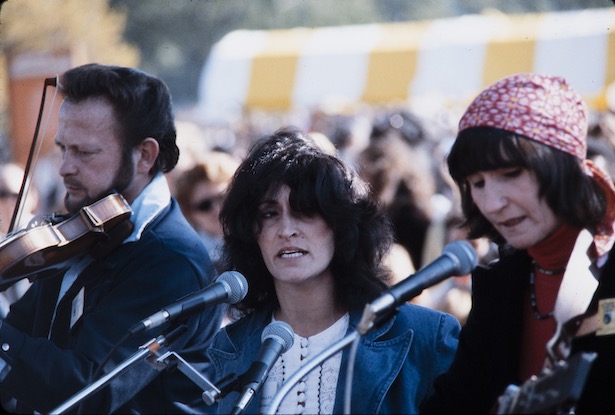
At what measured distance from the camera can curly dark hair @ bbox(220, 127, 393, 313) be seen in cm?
342

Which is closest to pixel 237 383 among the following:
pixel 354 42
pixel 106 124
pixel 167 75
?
pixel 106 124

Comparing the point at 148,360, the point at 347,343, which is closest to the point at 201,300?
the point at 148,360

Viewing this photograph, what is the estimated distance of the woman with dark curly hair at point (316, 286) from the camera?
325 centimetres

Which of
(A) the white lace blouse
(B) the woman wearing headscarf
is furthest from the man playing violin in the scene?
(B) the woman wearing headscarf

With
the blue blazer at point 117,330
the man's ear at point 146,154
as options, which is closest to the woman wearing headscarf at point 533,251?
the blue blazer at point 117,330

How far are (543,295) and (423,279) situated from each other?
546 millimetres

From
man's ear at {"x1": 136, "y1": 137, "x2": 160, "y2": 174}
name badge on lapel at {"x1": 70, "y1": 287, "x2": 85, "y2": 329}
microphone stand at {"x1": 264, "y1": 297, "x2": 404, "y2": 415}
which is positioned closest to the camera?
microphone stand at {"x1": 264, "y1": 297, "x2": 404, "y2": 415}

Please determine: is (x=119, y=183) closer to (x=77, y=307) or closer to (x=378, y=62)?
(x=77, y=307)

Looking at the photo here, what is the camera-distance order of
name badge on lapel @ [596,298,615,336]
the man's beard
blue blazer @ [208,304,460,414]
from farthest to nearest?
the man's beard, blue blazer @ [208,304,460,414], name badge on lapel @ [596,298,615,336]

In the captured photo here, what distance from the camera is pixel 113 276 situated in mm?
3703

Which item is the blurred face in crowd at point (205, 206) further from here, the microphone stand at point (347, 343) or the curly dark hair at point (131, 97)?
the microphone stand at point (347, 343)

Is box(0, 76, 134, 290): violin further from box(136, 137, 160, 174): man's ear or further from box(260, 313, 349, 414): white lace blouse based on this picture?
box(260, 313, 349, 414): white lace blouse

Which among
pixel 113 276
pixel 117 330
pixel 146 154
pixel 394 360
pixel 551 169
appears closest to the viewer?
pixel 551 169

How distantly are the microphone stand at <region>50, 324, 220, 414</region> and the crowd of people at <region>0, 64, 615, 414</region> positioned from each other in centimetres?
2
